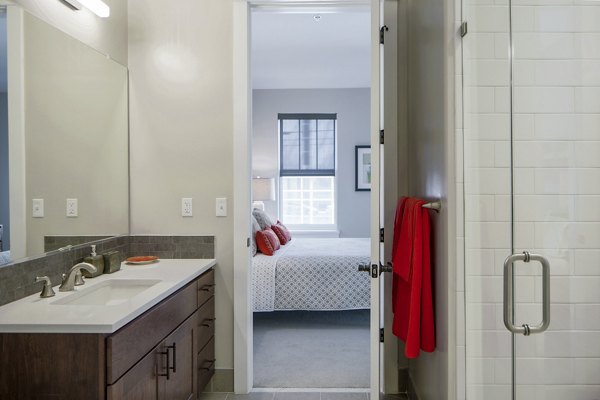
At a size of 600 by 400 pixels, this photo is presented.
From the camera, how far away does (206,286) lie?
8.02ft

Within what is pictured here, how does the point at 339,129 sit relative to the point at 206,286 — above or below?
above

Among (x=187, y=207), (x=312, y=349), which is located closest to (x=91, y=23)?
(x=187, y=207)

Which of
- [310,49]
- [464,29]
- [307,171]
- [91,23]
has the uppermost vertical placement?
[310,49]

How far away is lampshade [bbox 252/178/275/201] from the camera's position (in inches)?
243

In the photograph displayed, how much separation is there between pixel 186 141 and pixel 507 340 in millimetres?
2002

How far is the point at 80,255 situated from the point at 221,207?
2.64ft

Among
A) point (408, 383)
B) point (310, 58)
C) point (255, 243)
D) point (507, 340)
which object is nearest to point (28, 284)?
point (507, 340)

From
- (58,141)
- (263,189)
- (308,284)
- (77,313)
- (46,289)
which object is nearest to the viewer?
(77,313)

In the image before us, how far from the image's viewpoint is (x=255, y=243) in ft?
13.5

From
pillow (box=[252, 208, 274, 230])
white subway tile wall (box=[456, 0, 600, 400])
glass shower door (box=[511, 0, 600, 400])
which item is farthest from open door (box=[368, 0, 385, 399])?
pillow (box=[252, 208, 274, 230])

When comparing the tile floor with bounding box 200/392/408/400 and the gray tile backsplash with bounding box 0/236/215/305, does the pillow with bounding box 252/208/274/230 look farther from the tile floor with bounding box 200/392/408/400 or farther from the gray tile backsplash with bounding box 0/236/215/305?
the tile floor with bounding box 200/392/408/400

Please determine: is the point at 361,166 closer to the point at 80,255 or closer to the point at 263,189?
the point at 263,189

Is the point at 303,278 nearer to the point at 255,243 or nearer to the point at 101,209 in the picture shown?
the point at 255,243

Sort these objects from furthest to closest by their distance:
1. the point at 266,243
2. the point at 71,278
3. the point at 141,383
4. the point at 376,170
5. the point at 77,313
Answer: the point at 266,243, the point at 376,170, the point at 71,278, the point at 141,383, the point at 77,313
